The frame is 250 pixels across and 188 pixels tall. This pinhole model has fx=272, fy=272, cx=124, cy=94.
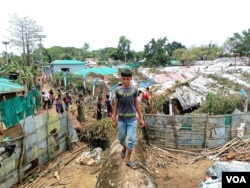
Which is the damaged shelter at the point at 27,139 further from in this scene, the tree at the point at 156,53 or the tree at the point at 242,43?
the tree at the point at 242,43

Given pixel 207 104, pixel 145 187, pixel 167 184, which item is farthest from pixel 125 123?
pixel 207 104

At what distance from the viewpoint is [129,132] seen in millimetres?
4859

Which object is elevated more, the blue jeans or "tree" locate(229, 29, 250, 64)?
"tree" locate(229, 29, 250, 64)

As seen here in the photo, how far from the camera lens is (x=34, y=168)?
336 inches

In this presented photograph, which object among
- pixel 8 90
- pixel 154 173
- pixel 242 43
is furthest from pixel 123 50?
pixel 154 173

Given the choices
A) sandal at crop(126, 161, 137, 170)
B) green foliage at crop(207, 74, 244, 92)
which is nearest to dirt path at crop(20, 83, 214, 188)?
sandal at crop(126, 161, 137, 170)

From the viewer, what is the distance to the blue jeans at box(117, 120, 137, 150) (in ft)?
15.7

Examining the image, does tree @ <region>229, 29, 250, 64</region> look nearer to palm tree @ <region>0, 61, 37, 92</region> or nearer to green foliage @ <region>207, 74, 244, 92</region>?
green foliage @ <region>207, 74, 244, 92</region>

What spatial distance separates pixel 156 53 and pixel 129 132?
35160 millimetres

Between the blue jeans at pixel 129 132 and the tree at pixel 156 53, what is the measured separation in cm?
3460

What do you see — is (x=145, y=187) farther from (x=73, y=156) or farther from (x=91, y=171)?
(x=73, y=156)

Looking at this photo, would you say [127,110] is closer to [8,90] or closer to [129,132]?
[129,132]

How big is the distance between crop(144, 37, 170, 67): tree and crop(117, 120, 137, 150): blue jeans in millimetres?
34604

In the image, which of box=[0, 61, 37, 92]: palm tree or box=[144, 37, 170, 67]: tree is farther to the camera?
box=[144, 37, 170, 67]: tree
